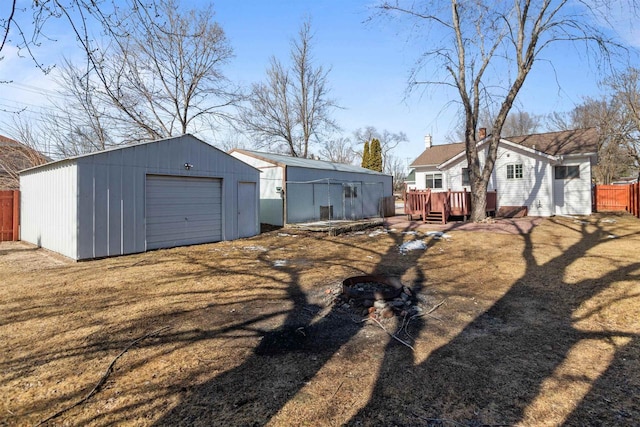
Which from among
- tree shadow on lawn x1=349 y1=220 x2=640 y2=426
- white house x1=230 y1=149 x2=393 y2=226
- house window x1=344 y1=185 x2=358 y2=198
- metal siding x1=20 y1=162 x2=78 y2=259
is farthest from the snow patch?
metal siding x1=20 y1=162 x2=78 y2=259

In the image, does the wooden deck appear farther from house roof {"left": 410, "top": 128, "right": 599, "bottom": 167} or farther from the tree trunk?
house roof {"left": 410, "top": 128, "right": 599, "bottom": 167}

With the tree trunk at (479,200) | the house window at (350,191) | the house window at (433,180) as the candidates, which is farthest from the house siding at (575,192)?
the house window at (350,191)

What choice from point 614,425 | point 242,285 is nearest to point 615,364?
point 614,425

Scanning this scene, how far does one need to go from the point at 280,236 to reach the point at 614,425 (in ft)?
34.9

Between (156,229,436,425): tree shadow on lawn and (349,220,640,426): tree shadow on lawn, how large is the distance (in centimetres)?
64

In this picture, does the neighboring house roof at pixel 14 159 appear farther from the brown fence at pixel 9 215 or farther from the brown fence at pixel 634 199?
the brown fence at pixel 634 199

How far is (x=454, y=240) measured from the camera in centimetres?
1061

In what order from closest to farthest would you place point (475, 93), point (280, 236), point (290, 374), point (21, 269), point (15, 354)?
point (290, 374)
point (15, 354)
point (21, 269)
point (280, 236)
point (475, 93)

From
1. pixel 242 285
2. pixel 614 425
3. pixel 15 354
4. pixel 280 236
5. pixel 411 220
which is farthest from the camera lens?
pixel 411 220

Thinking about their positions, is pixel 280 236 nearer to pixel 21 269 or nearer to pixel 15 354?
pixel 21 269

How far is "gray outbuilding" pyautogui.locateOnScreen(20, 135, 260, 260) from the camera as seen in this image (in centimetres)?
817

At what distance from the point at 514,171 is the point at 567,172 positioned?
245 cm

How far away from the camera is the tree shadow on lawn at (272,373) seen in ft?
8.02

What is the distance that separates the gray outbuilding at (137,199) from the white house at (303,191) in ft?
7.37
